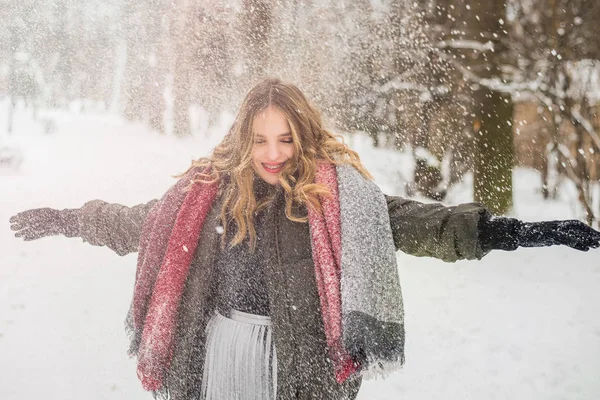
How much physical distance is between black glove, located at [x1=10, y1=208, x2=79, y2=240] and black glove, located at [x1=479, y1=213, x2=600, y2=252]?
175cm

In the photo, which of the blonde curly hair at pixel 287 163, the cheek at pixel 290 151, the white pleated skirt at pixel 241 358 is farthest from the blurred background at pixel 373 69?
the white pleated skirt at pixel 241 358

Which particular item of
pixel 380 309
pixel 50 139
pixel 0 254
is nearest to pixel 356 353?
pixel 380 309

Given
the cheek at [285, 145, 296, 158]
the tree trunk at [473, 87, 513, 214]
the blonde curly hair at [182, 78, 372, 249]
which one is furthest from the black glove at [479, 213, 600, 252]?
the tree trunk at [473, 87, 513, 214]

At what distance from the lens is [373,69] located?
1029 cm

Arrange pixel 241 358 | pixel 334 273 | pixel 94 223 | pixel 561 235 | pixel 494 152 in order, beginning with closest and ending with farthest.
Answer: pixel 561 235
pixel 334 273
pixel 241 358
pixel 94 223
pixel 494 152

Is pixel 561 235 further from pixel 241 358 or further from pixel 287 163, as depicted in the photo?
pixel 241 358

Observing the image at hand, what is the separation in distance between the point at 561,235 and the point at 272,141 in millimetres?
1068

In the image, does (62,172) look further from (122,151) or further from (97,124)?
(97,124)

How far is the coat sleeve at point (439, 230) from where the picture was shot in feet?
5.16

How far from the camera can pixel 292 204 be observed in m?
1.88

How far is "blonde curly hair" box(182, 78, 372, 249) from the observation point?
1.83 meters

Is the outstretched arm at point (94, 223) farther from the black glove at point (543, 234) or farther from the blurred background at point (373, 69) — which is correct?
the blurred background at point (373, 69)

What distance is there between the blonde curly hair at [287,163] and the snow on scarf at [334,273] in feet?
0.17

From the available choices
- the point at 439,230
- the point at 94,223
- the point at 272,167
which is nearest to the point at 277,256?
the point at 272,167
